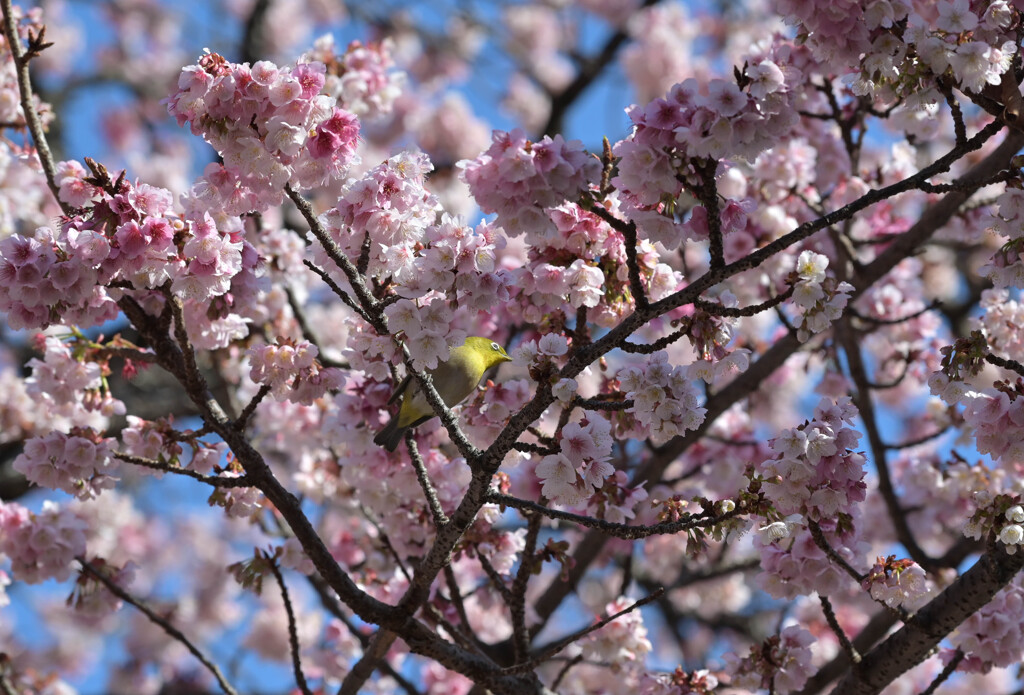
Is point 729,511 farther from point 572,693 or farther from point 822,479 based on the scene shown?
point 572,693

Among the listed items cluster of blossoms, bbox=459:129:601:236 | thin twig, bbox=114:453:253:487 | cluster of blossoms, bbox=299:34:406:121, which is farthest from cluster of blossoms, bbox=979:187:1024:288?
cluster of blossoms, bbox=299:34:406:121

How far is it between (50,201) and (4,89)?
74.9 inches

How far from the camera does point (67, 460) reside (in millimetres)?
2877

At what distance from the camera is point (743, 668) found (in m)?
3.10

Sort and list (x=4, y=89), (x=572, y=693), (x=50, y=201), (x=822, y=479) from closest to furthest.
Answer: (x=822, y=479)
(x=4, y=89)
(x=572, y=693)
(x=50, y=201)

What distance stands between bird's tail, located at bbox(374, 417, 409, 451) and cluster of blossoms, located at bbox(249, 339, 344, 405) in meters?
0.27

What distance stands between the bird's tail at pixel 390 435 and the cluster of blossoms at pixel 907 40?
169cm

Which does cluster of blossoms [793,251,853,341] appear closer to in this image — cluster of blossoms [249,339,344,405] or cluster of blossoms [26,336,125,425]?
cluster of blossoms [249,339,344,405]

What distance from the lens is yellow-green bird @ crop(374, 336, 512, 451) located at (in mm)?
3014

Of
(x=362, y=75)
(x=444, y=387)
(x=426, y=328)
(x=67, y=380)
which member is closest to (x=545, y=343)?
(x=426, y=328)

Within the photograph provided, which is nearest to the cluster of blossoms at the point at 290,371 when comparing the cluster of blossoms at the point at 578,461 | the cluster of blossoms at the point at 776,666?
the cluster of blossoms at the point at 578,461

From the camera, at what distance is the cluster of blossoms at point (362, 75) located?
413 cm

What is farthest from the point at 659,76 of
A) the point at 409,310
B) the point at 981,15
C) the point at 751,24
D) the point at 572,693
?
the point at 409,310

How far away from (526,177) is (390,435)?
4.21ft
